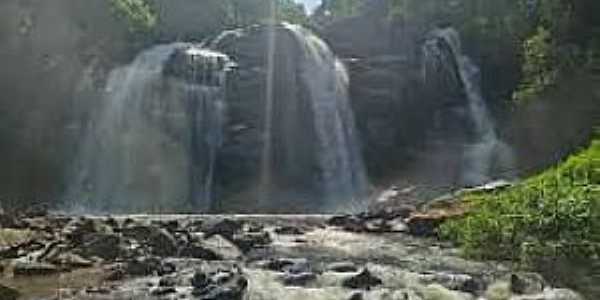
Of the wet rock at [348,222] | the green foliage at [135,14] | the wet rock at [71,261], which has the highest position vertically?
the green foliage at [135,14]

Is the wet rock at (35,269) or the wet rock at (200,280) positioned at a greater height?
the wet rock at (200,280)

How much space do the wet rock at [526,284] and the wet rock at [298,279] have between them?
4062 millimetres

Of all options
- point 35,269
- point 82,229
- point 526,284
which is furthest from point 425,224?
point 35,269

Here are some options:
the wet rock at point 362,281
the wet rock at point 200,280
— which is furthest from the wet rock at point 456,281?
the wet rock at point 200,280

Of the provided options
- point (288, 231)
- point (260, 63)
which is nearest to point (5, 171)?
point (260, 63)

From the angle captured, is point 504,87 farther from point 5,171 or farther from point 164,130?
point 5,171

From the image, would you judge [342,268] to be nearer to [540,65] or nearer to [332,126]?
[540,65]

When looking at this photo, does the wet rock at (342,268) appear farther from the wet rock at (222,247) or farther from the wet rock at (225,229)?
the wet rock at (225,229)

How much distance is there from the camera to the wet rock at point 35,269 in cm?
2203

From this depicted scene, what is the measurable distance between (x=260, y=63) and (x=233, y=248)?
1119 inches

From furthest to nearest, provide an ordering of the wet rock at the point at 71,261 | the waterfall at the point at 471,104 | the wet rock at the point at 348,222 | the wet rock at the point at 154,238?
the waterfall at the point at 471,104
the wet rock at the point at 348,222
the wet rock at the point at 154,238
the wet rock at the point at 71,261

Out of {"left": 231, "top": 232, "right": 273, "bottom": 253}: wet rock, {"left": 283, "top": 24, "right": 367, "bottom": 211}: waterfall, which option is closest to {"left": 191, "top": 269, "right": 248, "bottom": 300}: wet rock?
{"left": 231, "top": 232, "right": 273, "bottom": 253}: wet rock

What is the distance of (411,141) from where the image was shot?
53.4m

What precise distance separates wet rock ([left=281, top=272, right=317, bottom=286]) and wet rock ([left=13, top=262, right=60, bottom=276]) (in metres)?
5.72
